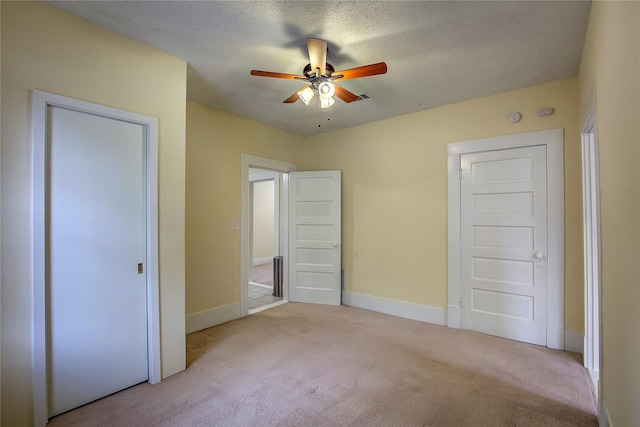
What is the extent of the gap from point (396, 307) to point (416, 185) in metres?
1.58

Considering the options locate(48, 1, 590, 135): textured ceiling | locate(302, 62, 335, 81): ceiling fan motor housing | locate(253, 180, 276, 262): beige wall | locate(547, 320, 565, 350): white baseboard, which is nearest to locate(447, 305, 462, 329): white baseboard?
locate(547, 320, 565, 350): white baseboard

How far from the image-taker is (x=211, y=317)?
11.4ft

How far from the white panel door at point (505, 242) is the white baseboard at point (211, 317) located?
273 cm

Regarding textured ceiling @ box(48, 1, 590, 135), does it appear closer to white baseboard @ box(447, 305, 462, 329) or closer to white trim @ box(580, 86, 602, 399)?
white trim @ box(580, 86, 602, 399)

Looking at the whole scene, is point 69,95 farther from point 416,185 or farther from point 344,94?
point 416,185

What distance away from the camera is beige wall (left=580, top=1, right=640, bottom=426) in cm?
111

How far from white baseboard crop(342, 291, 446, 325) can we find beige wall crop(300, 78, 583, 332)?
0.07 metres

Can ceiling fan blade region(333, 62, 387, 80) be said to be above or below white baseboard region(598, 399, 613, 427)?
above

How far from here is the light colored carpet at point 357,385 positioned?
1.90 meters

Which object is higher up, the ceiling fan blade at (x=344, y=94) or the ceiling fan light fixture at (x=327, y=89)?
the ceiling fan blade at (x=344, y=94)

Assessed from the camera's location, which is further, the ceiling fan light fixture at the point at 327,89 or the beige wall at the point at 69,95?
the ceiling fan light fixture at the point at 327,89

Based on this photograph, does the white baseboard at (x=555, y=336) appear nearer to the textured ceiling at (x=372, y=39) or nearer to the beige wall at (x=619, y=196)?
the beige wall at (x=619, y=196)

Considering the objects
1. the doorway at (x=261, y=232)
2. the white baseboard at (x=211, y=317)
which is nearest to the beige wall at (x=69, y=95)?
the white baseboard at (x=211, y=317)

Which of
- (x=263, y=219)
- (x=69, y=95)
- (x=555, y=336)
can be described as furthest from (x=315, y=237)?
(x=263, y=219)
